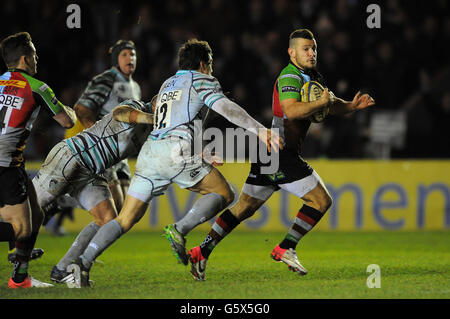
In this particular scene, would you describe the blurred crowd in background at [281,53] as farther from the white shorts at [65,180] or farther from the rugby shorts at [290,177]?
the rugby shorts at [290,177]

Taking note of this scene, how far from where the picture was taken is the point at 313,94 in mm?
6957

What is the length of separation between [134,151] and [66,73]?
324 inches

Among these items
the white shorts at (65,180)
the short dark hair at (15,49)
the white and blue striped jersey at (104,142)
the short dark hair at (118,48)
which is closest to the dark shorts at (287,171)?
the white and blue striped jersey at (104,142)

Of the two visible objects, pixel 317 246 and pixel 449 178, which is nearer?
pixel 317 246

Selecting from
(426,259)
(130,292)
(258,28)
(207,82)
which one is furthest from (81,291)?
(258,28)

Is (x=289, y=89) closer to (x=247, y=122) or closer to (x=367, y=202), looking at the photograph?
(x=247, y=122)

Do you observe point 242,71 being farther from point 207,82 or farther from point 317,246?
point 207,82

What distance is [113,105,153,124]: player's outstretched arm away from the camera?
6.75m

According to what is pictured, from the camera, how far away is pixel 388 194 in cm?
1281

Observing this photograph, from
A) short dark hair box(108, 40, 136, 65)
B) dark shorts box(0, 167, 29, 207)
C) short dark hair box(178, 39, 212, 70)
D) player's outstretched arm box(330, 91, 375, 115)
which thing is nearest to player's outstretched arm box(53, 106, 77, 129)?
dark shorts box(0, 167, 29, 207)

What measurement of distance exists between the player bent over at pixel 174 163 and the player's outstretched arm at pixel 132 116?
115 mm

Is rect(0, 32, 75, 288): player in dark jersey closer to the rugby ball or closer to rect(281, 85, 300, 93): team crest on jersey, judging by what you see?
rect(281, 85, 300, 93): team crest on jersey

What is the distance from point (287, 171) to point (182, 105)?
119cm

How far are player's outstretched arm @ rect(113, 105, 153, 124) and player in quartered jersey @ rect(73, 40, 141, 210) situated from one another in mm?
1737
